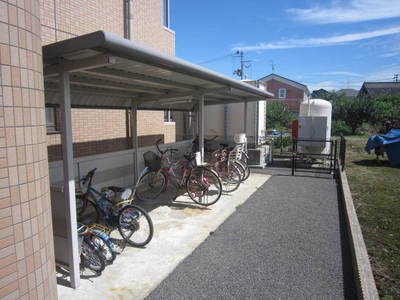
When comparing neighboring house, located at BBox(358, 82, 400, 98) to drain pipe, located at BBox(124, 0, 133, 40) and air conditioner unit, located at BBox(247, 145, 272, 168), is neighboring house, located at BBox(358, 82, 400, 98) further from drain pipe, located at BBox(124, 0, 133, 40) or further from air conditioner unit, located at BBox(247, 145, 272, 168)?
drain pipe, located at BBox(124, 0, 133, 40)

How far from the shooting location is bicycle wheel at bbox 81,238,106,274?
315 centimetres

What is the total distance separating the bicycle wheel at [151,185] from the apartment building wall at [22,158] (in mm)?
3988

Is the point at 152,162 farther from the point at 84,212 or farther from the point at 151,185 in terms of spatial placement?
the point at 84,212

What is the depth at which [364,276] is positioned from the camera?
2.87 metres

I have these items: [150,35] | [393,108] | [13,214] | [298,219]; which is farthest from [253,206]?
[393,108]

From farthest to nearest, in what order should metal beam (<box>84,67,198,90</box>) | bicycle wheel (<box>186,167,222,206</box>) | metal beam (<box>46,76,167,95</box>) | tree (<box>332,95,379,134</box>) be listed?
tree (<box>332,95,379,134</box>), bicycle wheel (<box>186,167,222,206</box>), metal beam (<box>46,76,167,95</box>), metal beam (<box>84,67,198,90</box>)

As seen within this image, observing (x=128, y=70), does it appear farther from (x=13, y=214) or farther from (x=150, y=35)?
(x=150, y=35)

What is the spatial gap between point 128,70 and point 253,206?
337cm

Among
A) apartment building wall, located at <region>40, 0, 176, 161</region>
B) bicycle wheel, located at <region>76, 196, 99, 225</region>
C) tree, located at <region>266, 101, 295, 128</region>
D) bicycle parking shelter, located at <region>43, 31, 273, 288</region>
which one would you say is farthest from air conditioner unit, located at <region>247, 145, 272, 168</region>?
tree, located at <region>266, 101, 295, 128</region>

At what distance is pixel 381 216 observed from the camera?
499cm

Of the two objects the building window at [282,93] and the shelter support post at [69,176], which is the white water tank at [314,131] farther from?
the building window at [282,93]

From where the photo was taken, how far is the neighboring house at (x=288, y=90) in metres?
36.8

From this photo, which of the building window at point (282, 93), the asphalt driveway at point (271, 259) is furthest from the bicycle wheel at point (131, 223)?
the building window at point (282, 93)

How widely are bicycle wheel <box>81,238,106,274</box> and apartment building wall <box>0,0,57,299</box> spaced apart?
1.14 m
